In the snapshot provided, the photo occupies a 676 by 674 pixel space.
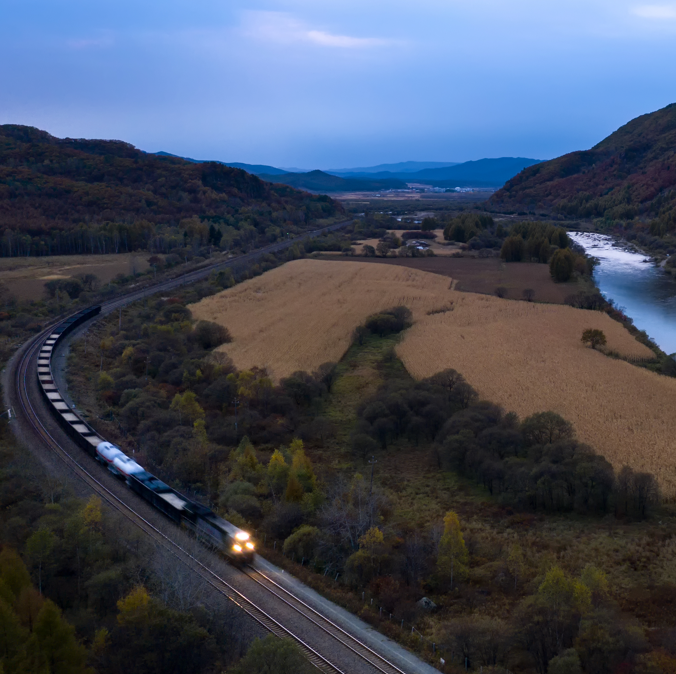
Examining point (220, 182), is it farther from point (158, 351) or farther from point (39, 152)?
point (158, 351)

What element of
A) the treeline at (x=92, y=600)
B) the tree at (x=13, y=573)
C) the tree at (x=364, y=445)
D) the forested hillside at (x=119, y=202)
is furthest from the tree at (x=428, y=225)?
the tree at (x=13, y=573)

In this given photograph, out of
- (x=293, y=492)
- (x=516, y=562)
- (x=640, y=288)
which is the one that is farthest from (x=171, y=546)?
(x=640, y=288)

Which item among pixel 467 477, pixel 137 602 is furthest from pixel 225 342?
pixel 137 602

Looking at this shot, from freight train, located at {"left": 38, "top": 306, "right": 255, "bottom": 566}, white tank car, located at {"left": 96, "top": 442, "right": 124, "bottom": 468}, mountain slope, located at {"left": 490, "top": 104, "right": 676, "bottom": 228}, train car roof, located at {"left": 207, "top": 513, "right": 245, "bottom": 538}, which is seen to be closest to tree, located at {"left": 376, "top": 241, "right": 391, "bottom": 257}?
mountain slope, located at {"left": 490, "top": 104, "right": 676, "bottom": 228}

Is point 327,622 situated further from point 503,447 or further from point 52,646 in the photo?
point 503,447

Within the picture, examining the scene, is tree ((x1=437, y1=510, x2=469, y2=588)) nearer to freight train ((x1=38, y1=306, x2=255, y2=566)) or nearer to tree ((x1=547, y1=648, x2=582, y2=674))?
tree ((x1=547, y1=648, x2=582, y2=674))

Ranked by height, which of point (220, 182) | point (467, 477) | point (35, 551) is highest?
point (220, 182)
